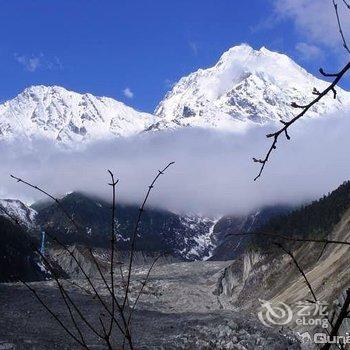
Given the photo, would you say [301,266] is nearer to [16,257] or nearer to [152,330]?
[152,330]

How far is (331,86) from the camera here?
8.18 ft

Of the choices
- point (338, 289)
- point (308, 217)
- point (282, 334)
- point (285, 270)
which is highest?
point (308, 217)

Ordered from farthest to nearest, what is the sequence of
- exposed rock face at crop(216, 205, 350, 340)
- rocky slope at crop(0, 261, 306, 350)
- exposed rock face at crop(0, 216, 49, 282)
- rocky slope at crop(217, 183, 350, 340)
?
1. exposed rock face at crop(0, 216, 49, 282)
2. rocky slope at crop(217, 183, 350, 340)
3. exposed rock face at crop(216, 205, 350, 340)
4. rocky slope at crop(0, 261, 306, 350)

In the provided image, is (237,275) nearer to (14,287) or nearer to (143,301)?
(143,301)

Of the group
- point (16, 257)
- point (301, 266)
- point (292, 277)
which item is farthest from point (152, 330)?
point (16, 257)

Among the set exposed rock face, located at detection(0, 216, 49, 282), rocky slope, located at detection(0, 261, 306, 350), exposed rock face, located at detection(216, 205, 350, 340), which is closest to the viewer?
rocky slope, located at detection(0, 261, 306, 350)

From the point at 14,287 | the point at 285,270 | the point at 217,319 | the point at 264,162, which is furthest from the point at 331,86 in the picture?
the point at 14,287

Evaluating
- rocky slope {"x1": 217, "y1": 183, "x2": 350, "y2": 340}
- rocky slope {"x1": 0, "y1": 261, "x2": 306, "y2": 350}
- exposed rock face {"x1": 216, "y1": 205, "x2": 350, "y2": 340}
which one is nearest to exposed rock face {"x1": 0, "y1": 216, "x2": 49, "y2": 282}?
rocky slope {"x1": 0, "y1": 261, "x2": 306, "y2": 350}

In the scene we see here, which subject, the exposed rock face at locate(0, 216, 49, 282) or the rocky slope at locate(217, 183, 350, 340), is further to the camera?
the exposed rock face at locate(0, 216, 49, 282)

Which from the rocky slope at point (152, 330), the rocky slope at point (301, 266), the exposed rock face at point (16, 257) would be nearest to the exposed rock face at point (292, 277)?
the rocky slope at point (301, 266)

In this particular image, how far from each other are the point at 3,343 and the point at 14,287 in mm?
52172

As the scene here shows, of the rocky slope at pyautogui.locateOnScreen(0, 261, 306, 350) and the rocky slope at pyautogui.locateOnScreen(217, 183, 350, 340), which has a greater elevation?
the rocky slope at pyautogui.locateOnScreen(217, 183, 350, 340)

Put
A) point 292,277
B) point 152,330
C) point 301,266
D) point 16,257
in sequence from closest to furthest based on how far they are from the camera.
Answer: point 152,330 → point 301,266 → point 292,277 → point 16,257

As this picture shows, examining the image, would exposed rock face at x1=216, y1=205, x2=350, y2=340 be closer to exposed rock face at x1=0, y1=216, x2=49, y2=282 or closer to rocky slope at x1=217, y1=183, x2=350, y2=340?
rocky slope at x1=217, y1=183, x2=350, y2=340
